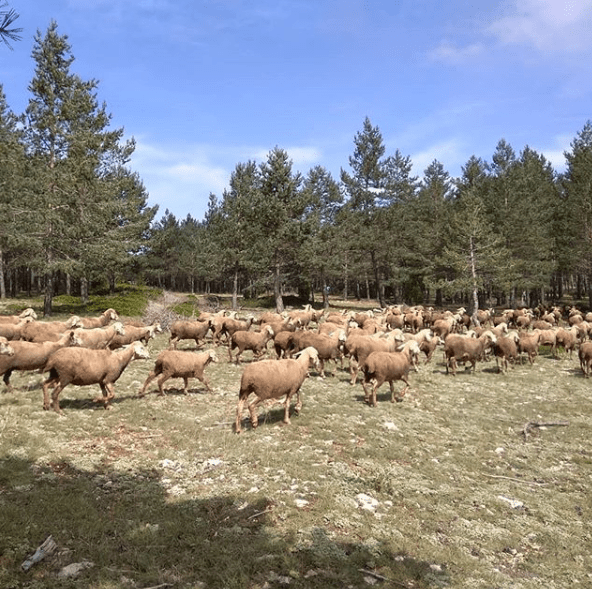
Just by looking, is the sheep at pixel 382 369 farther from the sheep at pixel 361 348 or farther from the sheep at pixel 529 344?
the sheep at pixel 529 344

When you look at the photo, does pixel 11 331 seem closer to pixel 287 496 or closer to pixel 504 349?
pixel 287 496

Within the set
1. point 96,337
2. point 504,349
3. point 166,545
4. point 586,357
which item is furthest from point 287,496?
point 586,357

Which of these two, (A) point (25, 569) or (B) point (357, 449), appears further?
(B) point (357, 449)

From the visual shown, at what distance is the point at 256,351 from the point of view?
63.5ft

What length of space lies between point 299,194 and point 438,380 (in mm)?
27766

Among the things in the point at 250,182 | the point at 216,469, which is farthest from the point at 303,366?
the point at 250,182

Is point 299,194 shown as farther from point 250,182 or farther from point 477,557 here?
point 477,557

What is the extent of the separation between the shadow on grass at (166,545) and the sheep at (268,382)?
3491 millimetres

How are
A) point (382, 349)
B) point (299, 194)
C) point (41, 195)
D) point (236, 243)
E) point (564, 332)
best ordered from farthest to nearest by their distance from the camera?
1. point (236, 243)
2. point (299, 194)
3. point (41, 195)
4. point (564, 332)
5. point (382, 349)

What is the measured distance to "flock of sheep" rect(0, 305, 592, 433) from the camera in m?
11.2

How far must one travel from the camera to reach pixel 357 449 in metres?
10.0

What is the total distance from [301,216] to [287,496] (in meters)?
38.8

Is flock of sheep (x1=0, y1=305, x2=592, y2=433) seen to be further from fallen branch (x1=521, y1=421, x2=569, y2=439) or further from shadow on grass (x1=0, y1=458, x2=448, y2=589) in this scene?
fallen branch (x1=521, y1=421, x2=569, y2=439)

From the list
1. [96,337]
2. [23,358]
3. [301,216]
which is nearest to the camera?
[23,358]
